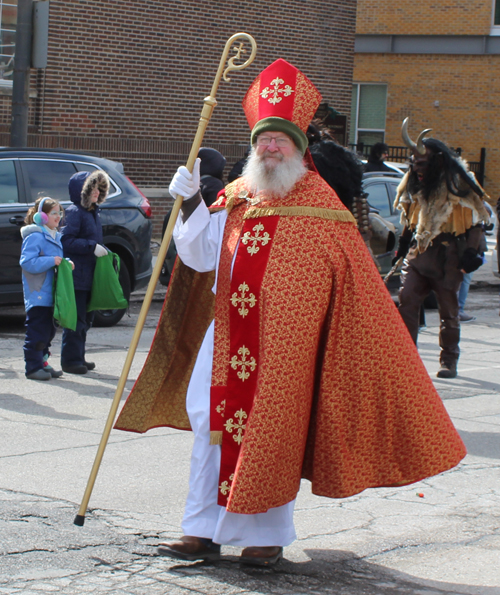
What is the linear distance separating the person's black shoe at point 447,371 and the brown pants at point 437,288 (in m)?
0.04

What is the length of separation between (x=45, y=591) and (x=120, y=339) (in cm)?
623

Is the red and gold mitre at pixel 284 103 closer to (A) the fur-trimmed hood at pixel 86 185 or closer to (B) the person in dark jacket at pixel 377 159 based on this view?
(A) the fur-trimmed hood at pixel 86 185

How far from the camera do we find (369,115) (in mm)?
30016

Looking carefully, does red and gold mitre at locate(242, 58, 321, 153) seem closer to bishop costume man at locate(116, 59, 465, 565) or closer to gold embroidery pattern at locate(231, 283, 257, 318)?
bishop costume man at locate(116, 59, 465, 565)

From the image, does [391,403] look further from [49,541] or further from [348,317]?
[49,541]

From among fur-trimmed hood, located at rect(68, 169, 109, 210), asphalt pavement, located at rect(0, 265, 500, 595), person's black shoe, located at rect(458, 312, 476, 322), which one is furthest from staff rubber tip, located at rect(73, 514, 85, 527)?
person's black shoe, located at rect(458, 312, 476, 322)

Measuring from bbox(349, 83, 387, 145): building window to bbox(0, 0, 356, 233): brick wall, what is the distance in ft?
30.9

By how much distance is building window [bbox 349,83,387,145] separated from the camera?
29.9 metres

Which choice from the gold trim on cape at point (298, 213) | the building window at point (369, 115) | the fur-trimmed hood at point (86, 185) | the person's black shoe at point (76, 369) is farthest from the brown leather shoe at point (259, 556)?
the building window at point (369, 115)

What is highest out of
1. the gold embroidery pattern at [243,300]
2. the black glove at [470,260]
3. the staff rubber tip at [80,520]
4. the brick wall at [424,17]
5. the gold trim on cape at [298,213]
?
the brick wall at [424,17]

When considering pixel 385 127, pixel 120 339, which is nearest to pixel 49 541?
pixel 120 339

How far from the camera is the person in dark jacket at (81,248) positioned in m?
8.12

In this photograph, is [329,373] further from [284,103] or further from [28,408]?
[28,408]

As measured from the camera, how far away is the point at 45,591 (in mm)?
3664
